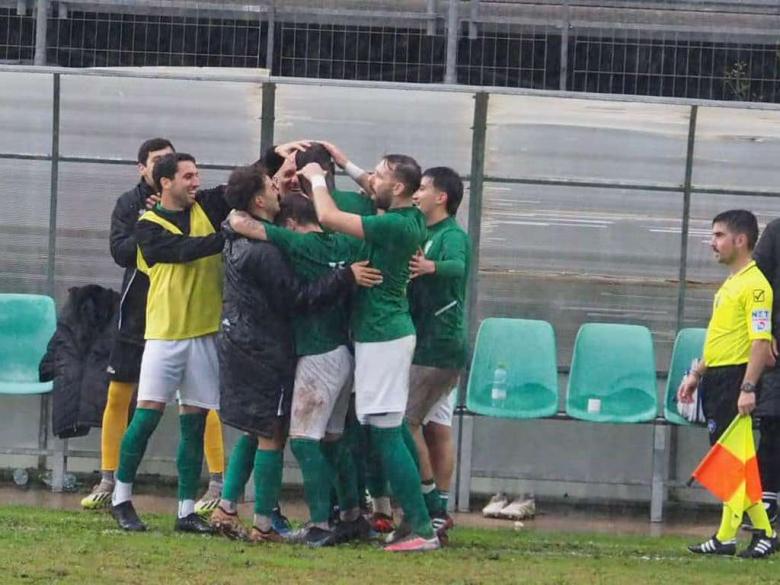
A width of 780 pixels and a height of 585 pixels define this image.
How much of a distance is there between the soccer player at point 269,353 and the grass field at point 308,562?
405 mm

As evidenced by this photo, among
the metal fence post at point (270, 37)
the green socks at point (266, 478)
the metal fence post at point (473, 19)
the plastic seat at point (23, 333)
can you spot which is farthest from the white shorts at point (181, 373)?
the metal fence post at point (473, 19)

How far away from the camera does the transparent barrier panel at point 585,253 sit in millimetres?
11172

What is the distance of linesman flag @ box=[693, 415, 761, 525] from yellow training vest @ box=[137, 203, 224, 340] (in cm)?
254

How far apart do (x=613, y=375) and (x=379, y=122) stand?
210 cm

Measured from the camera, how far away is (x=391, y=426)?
26.9 ft

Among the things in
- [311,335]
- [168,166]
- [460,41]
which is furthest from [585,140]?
[311,335]

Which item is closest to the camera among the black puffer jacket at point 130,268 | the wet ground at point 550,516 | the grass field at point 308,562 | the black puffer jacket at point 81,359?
the grass field at point 308,562

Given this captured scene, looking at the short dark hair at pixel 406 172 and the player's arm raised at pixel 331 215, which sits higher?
the short dark hair at pixel 406 172

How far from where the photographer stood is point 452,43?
41.8 ft

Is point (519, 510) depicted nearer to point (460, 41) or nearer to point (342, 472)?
point (342, 472)

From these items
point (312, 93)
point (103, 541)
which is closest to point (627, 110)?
point (312, 93)

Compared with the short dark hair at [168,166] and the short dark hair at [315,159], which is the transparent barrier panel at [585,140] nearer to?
the short dark hair at [315,159]

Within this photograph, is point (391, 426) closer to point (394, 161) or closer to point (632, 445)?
point (394, 161)

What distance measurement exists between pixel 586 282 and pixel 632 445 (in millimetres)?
1055
